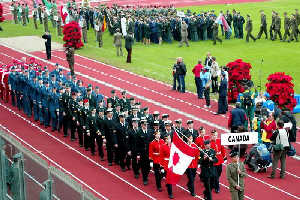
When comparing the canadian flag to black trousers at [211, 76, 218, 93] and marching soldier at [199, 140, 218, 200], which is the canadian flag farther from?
black trousers at [211, 76, 218, 93]

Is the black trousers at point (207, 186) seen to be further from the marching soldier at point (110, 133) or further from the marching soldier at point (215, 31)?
the marching soldier at point (215, 31)

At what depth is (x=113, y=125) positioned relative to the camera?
55.6 ft

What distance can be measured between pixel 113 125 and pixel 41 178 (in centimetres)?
710

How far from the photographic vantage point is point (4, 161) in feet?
37.6

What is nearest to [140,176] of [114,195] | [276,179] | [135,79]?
[114,195]

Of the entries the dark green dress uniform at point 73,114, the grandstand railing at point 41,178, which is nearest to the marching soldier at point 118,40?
the dark green dress uniform at point 73,114

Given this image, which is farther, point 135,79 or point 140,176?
point 135,79

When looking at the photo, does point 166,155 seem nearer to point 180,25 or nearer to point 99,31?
point 99,31

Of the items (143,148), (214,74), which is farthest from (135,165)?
(214,74)

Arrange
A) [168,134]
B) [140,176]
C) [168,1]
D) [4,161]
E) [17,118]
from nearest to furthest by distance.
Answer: [4,161] → [168,134] → [140,176] → [17,118] → [168,1]

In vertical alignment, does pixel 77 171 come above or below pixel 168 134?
below

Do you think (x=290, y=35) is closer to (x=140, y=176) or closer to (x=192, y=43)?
(x=192, y=43)

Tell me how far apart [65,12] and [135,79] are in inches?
398

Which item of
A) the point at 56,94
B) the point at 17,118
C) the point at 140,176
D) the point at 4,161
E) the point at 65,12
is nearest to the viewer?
the point at 4,161
